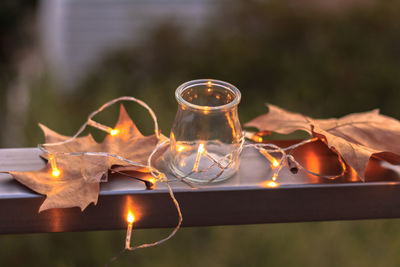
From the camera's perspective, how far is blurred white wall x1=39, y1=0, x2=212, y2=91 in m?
2.31

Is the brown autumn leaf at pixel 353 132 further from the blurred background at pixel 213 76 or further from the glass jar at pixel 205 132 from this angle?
the blurred background at pixel 213 76

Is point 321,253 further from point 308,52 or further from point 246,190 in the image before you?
point 308,52

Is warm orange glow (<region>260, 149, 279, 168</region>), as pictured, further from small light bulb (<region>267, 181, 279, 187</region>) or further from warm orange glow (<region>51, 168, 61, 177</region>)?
warm orange glow (<region>51, 168, 61, 177</region>)

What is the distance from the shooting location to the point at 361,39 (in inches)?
73.0

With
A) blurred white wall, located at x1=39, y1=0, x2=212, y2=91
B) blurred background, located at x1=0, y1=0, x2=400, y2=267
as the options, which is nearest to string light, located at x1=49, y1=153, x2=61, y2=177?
blurred background, located at x1=0, y1=0, x2=400, y2=267

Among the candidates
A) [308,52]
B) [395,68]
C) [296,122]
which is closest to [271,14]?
[308,52]

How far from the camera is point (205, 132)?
0.48 meters

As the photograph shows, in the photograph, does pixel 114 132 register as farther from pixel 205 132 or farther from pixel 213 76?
pixel 213 76

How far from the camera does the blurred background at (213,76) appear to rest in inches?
39.2

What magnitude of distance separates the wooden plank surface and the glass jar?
0.06 ft

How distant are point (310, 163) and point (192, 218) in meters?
0.13

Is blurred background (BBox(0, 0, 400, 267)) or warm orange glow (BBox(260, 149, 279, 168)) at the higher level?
warm orange glow (BBox(260, 149, 279, 168))

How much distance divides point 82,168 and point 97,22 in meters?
2.21

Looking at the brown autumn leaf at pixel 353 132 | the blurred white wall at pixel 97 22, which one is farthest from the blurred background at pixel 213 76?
the brown autumn leaf at pixel 353 132
